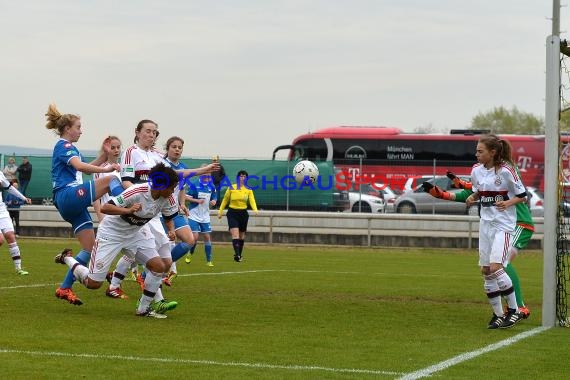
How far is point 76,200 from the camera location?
13039mm

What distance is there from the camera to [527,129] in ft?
370

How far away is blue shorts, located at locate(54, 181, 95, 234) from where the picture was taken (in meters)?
13.0

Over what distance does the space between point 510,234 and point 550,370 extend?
130 inches

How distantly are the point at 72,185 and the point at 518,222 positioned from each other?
532 centimetres

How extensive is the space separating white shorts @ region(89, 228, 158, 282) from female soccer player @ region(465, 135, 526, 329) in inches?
145

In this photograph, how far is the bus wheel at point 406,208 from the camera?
40.3 metres

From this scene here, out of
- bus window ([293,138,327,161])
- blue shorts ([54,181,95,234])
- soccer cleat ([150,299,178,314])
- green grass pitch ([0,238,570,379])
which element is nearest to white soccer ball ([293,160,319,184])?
bus window ([293,138,327,161])

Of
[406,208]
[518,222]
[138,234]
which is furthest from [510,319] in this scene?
[406,208]

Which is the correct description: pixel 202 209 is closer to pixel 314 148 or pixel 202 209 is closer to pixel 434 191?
pixel 434 191

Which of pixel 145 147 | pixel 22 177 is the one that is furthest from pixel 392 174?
pixel 145 147

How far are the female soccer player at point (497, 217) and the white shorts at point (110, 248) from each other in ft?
12.1

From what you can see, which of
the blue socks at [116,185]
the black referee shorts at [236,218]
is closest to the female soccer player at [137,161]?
the blue socks at [116,185]

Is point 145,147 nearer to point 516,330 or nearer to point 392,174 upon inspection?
point 516,330

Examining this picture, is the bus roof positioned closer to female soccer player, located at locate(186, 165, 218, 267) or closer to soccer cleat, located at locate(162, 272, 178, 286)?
female soccer player, located at locate(186, 165, 218, 267)
